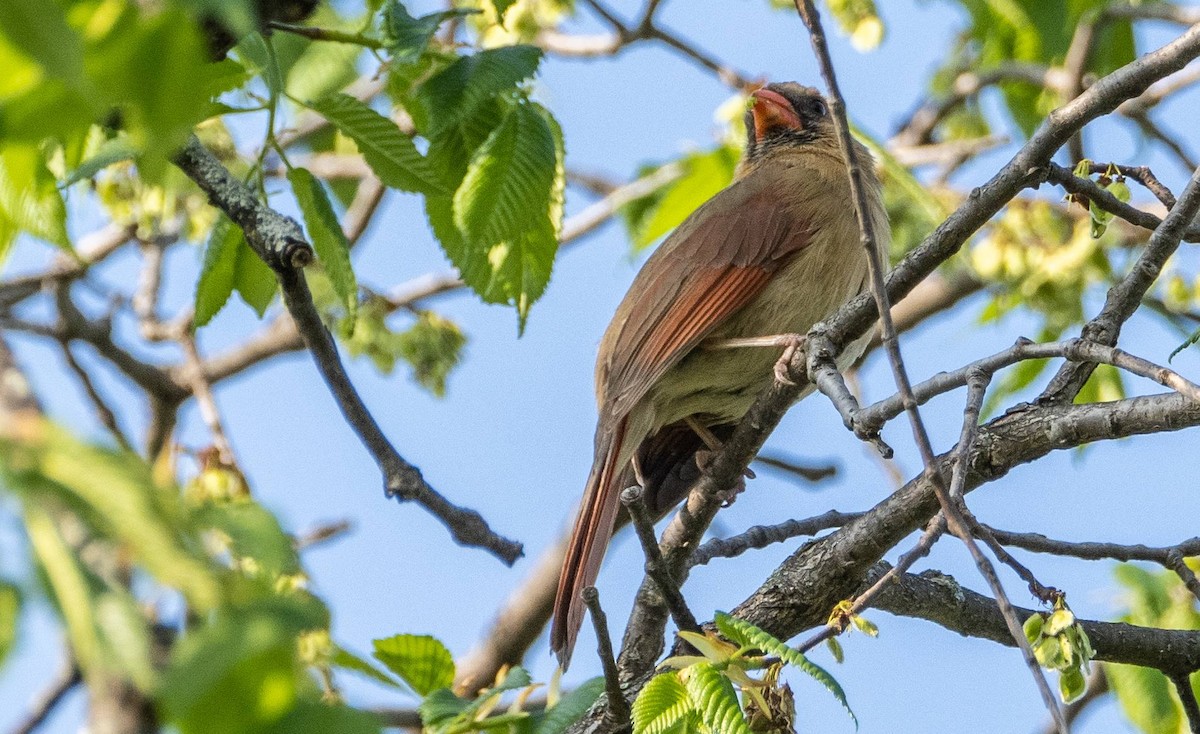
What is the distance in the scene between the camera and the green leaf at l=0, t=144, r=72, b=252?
6.35 ft

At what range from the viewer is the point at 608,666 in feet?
9.53

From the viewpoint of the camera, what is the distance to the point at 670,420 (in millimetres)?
4961

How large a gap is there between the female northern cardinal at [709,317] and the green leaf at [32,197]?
1.92 m

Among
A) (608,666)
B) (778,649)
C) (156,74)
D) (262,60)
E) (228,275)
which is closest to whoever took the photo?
(156,74)

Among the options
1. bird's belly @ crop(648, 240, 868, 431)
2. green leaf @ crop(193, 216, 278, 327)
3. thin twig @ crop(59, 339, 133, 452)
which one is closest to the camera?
green leaf @ crop(193, 216, 278, 327)

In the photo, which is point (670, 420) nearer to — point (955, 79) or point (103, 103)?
point (103, 103)

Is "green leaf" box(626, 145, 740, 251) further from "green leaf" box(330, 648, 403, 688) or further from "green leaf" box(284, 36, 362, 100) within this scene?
"green leaf" box(330, 648, 403, 688)

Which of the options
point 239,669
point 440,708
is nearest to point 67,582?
point 239,669

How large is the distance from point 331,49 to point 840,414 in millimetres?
2078

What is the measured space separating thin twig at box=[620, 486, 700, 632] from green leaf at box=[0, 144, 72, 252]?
1339 mm

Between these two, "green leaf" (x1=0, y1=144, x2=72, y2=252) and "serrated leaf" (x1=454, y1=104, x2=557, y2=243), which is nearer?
"green leaf" (x1=0, y1=144, x2=72, y2=252)

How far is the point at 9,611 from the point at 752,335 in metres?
3.72

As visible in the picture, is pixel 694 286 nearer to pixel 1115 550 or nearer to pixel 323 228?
pixel 323 228

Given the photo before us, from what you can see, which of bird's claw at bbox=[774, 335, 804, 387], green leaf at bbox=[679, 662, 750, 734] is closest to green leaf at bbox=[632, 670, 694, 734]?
green leaf at bbox=[679, 662, 750, 734]
